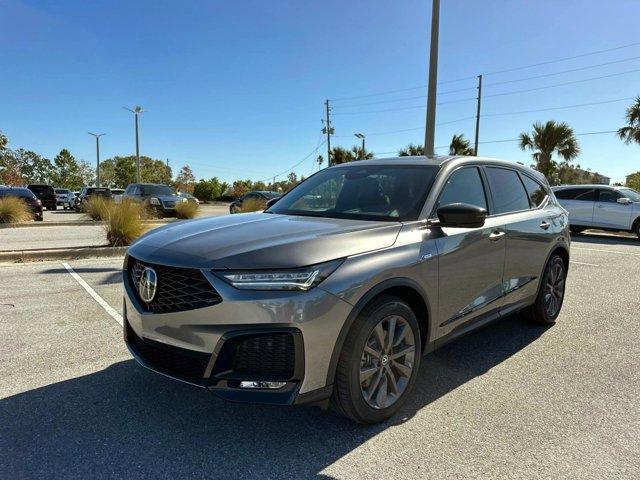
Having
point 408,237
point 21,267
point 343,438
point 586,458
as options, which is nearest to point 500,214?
point 408,237

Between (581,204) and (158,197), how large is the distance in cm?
1600

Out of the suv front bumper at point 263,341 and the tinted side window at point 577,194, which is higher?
the tinted side window at point 577,194

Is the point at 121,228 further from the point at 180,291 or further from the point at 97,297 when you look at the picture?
the point at 180,291

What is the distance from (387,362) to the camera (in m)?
2.99

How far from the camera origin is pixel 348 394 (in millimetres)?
2713

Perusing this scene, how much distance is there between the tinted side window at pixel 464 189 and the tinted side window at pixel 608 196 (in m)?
13.5

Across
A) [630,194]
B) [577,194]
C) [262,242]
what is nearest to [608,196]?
[630,194]

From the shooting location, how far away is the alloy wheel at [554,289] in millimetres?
5039

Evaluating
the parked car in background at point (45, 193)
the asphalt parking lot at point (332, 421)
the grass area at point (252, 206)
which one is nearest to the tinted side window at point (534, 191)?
the asphalt parking lot at point (332, 421)

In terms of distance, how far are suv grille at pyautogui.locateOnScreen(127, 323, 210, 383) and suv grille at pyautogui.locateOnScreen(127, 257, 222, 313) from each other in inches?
8.8

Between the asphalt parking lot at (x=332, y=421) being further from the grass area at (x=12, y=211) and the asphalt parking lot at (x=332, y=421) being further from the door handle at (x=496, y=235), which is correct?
the grass area at (x=12, y=211)

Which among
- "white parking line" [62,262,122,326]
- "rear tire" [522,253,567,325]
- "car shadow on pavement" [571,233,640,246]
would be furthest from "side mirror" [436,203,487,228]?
"car shadow on pavement" [571,233,640,246]

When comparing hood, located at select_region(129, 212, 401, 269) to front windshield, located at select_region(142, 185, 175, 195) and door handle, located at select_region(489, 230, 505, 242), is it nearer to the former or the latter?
door handle, located at select_region(489, 230, 505, 242)

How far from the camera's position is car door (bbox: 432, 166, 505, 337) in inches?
134
